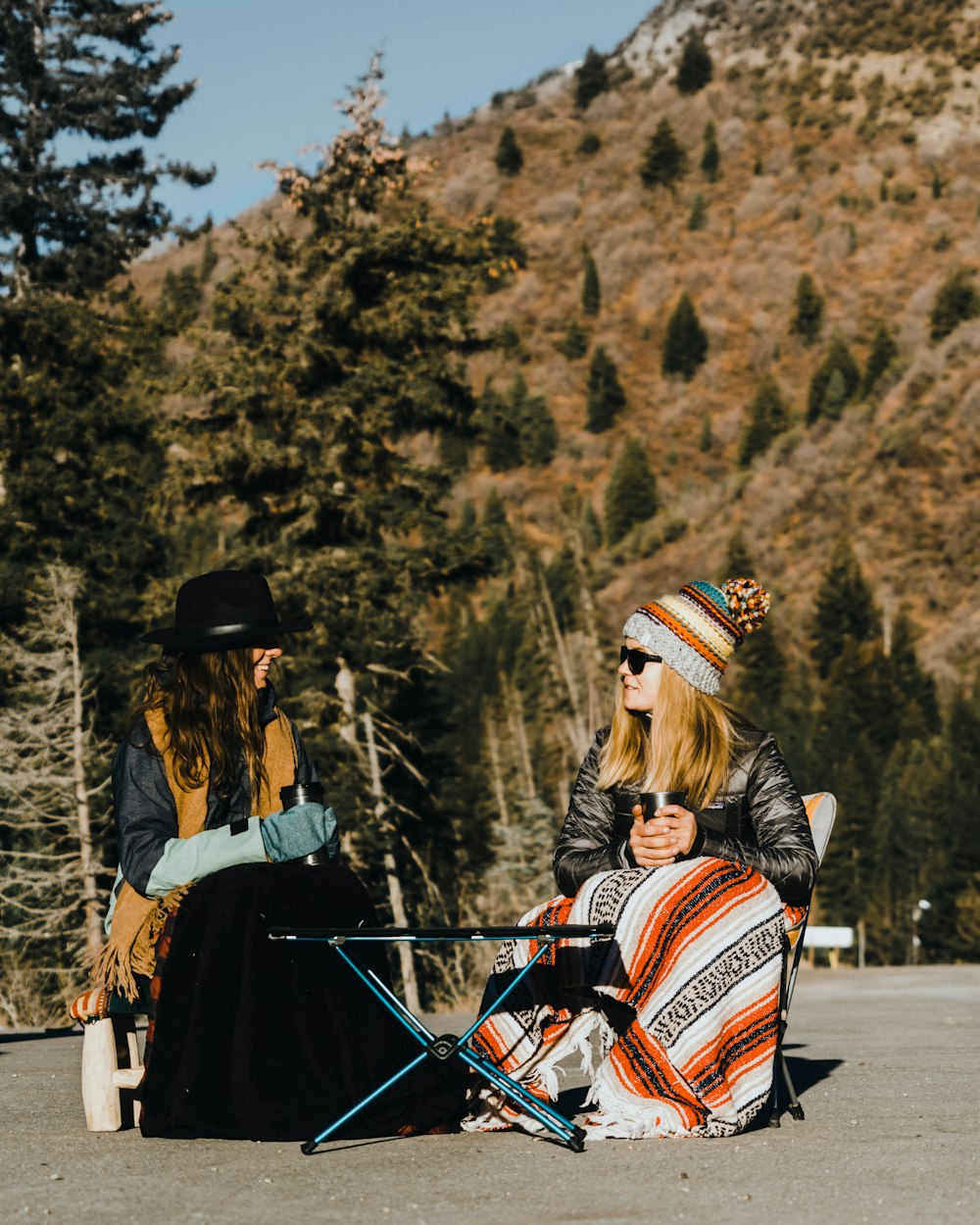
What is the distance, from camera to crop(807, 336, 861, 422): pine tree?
116 meters

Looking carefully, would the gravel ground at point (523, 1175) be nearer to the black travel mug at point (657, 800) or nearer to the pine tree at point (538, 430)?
the black travel mug at point (657, 800)

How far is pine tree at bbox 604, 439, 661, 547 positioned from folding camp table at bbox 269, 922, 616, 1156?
4463 inches

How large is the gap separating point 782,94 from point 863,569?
8901 centimetres

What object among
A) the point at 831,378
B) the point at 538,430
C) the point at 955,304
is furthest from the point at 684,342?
the point at 955,304

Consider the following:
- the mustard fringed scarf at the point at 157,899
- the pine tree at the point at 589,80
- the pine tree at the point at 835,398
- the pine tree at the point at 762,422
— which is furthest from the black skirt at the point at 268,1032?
the pine tree at the point at 589,80

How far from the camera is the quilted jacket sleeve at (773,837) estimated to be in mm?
5141

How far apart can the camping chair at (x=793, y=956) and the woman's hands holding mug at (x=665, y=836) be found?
16.3 inches

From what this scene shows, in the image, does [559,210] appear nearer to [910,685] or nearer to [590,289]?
[590,289]

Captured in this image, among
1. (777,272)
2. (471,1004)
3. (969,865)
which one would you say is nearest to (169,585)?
(471,1004)

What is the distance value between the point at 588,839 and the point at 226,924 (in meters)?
1.15

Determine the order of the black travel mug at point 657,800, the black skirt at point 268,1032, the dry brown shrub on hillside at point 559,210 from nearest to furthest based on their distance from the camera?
the black skirt at point 268,1032, the black travel mug at point 657,800, the dry brown shrub on hillside at point 559,210

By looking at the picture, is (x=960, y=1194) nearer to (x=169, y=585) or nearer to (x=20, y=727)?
(x=20, y=727)

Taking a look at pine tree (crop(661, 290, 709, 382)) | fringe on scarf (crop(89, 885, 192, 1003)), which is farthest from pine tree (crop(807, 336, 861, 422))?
fringe on scarf (crop(89, 885, 192, 1003))

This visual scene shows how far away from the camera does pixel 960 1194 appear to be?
3961 millimetres
